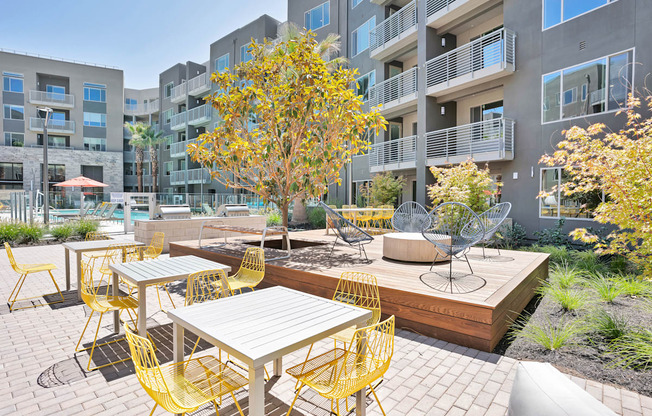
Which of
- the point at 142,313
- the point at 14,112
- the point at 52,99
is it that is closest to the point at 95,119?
the point at 52,99

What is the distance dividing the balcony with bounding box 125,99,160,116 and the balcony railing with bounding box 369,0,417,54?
84.6ft

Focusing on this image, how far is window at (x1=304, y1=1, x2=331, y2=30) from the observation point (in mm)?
18812

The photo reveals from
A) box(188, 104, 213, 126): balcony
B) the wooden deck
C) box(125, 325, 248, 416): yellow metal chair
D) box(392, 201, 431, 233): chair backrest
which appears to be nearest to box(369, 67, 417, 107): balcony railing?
box(392, 201, 431, 233): chair backrest

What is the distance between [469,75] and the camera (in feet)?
38.8

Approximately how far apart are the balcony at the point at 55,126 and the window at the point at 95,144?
1.32 meters

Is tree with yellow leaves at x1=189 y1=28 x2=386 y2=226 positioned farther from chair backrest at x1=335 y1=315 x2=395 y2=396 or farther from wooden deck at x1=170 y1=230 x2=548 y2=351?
chair backrest at x1=335 y1=315 x2=395 y2=396

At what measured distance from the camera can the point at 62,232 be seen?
11.3 m

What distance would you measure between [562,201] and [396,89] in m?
8.52

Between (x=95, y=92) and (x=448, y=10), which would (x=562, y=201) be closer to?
(x=448, y=10)

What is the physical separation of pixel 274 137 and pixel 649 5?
991 centimetres

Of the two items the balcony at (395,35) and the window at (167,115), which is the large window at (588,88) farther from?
the window at (167,115)

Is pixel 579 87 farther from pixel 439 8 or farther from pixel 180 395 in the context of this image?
pixel 180 395

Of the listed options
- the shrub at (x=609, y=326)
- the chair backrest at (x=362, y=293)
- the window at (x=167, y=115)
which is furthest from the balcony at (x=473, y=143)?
the window at (x=167, y=115)

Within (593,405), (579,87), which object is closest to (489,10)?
(579,87)
